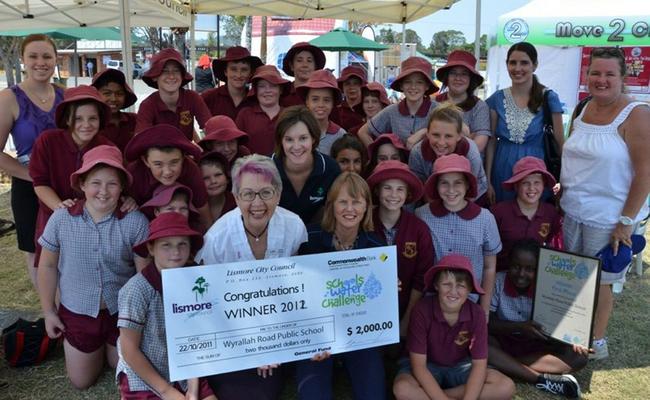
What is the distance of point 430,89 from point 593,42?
6.66 m

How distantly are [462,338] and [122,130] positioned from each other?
315 centimetres

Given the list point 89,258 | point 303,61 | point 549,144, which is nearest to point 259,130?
point 303,61

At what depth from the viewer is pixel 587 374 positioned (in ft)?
11.4

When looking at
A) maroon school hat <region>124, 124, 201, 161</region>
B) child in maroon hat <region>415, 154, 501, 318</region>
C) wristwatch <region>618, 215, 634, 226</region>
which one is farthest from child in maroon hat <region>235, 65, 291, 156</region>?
wristwatch <region>618, 215, 634, 226</region>

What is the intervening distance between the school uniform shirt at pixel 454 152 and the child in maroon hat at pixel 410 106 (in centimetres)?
19

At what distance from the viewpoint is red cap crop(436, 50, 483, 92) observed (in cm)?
404

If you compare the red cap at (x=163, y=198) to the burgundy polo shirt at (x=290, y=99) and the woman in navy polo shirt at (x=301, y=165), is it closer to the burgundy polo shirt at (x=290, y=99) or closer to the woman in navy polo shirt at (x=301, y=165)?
the woman in navy polo shirt at (x=301, y=165)

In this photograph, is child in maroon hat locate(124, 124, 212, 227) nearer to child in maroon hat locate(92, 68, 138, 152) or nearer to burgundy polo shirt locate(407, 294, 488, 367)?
child in maroon hat locate(92, 68, 138, 152)

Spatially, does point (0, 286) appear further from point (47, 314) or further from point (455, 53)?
point (455, 53)

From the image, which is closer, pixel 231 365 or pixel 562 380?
pixel 231 365

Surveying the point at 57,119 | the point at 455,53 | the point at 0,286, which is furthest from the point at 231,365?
the point at 0,286

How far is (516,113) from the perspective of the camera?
13.0 ft

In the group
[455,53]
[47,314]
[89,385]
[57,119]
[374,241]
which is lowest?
[89,385]

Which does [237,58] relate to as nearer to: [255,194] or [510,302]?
[255,194]
